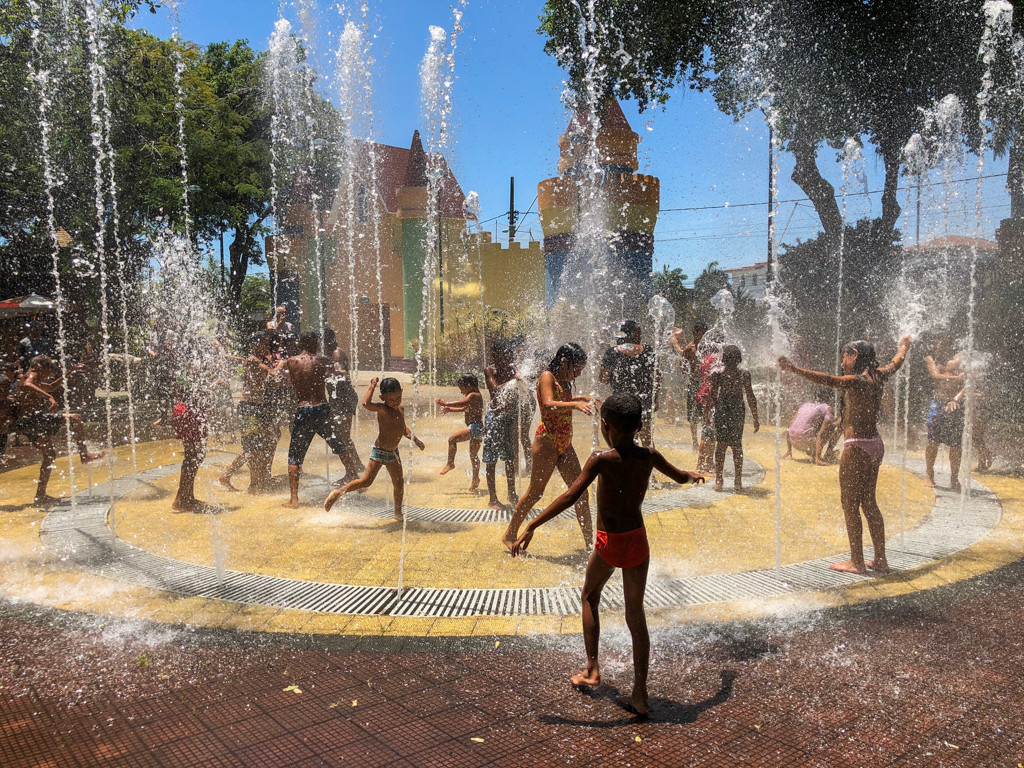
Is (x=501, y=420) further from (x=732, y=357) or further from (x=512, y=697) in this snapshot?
(x=512, y=697)

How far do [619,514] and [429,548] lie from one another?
2.56 m

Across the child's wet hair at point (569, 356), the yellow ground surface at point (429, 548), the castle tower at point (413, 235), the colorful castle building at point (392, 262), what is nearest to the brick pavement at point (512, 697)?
the yellow ground surface at point (429, 548)

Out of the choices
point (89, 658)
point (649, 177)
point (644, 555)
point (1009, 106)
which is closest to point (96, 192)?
point (649, 177)

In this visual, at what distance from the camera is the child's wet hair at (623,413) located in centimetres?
304

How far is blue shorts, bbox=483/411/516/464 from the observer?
615cm

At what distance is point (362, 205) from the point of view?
29.2 m

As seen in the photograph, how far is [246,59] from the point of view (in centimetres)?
2484

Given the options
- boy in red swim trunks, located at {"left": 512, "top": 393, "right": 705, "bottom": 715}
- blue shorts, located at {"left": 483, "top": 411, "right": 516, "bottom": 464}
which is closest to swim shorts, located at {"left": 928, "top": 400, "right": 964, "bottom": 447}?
blue shorts, located at {"left": 483, "top": 411, "right": 516, "bottom": 464}

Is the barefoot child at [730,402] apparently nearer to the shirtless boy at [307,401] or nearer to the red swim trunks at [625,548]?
the shirtless boy at [307,401]

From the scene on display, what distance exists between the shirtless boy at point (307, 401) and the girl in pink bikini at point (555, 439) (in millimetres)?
2671

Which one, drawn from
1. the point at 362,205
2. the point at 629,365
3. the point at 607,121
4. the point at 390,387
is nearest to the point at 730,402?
the point at 629,365

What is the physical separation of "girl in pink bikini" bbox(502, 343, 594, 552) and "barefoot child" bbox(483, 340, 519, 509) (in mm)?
1256

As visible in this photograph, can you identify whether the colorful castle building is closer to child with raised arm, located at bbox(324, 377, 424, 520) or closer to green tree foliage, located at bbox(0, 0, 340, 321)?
green tree foliage, located at bbox(0, 0, 340, 321)

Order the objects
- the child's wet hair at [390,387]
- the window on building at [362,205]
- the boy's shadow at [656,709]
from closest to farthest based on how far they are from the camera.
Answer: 1. the boy's shadow at [656,709]
2. the child's wet hair at [390,387]
3. the window on building at [362,205]
